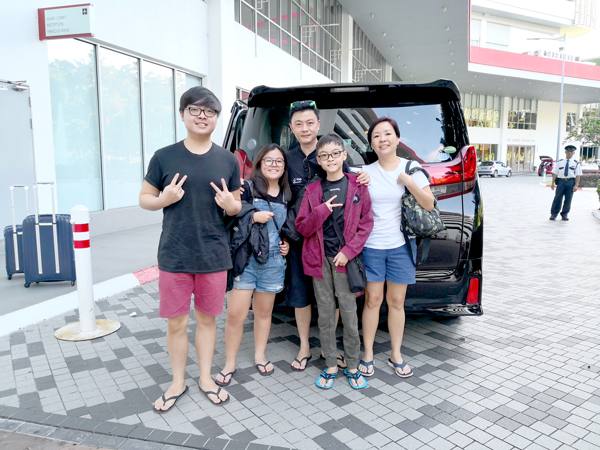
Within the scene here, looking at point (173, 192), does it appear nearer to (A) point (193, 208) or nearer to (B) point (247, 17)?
(A) point (193, 208)

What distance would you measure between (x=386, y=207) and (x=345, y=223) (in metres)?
0.31

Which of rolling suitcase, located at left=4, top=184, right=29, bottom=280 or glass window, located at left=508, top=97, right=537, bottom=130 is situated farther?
glass window, located at left=508, top=97, right=537, bottom=130

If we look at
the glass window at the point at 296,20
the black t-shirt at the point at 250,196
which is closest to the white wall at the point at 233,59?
the glass window at the point at 296,20

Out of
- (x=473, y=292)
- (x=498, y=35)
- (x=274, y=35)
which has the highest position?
(x=498, y=35)

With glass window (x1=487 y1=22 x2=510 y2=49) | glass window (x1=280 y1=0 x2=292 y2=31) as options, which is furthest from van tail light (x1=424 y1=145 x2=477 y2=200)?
glass window (x1=487 y1=22 x2=510 y2=49)

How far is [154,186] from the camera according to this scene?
9.75 feet

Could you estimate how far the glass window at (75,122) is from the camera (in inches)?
314

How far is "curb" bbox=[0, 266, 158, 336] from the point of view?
4.50m

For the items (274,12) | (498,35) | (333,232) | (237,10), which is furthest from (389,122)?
(498,35)

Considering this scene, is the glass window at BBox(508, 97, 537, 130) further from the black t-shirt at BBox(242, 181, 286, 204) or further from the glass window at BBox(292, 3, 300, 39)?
the black t-shirt at BBox(242, 181, 286, 204)

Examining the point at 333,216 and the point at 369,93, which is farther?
the point at 369,93

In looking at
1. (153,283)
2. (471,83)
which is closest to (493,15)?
(471,83)

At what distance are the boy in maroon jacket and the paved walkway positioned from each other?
0.38m

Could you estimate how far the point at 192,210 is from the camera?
9.76ft
